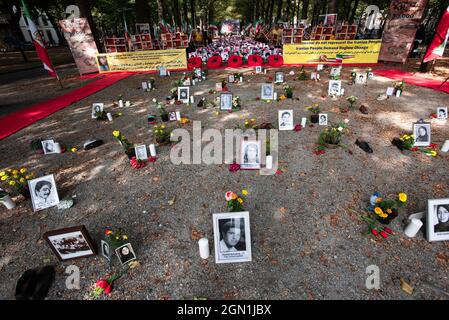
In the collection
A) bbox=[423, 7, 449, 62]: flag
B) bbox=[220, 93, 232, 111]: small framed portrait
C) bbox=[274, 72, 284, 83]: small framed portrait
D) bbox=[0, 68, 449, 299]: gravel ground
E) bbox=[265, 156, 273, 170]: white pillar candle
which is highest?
bbox=[423, 7, 449, 62]: flag

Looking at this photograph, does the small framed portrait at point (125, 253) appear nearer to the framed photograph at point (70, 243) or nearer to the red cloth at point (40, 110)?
the framed photograph at point (70, 243)

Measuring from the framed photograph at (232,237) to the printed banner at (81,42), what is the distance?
59.2 ft

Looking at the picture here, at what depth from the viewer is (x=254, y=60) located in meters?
16.4

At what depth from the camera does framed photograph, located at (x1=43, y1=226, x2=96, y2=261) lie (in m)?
3.53

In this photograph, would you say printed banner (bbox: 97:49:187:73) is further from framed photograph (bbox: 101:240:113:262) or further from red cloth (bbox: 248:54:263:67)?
framed photograph (bbox: 101:240:113:262)

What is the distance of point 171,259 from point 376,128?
7414 mm

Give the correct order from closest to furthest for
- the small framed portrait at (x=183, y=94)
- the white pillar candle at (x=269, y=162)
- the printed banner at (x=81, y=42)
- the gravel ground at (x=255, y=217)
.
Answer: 1. the gravel ground at (x=255, y=217)
2. the white pillar candle at (x=269, y=162)
3. the small framed portrait at (x=183, y=94)
4. the printed banner at (x=81, y=42)

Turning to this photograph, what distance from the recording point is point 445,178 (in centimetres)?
532

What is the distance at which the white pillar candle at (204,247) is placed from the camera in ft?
11.9

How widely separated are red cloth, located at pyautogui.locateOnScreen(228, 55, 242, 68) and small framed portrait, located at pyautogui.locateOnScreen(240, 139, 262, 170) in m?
12.5

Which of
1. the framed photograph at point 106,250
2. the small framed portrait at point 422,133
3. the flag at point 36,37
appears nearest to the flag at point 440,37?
the small framed portrait at point 422,133

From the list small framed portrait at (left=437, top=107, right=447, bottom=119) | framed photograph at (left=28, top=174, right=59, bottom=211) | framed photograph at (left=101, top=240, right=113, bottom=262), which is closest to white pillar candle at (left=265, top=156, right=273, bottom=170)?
framed photograph at (left=101, top=240, right=113, bottom=262)

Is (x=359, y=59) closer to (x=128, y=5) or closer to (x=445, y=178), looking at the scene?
(x=445, y=178)
